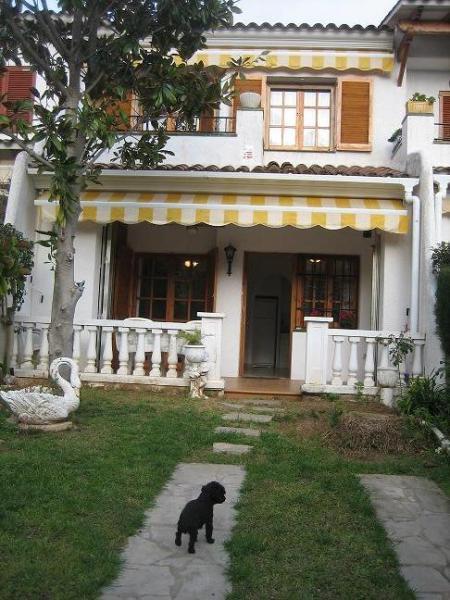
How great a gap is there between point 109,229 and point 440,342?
20.8ft

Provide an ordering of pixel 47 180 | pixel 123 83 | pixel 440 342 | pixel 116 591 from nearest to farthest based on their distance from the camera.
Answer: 1. pixel 116 591
2. pixel 123 83
3. pixel 440 342
4. pixel 47 180

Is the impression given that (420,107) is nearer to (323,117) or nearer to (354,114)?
(354,114)

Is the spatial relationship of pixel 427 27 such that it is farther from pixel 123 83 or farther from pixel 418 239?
pixel 123 83

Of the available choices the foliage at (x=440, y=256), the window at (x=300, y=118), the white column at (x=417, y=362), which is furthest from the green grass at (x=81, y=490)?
the window at (x=300, y=118)

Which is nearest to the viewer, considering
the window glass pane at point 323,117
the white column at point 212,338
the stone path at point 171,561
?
the stone path at point 171,561

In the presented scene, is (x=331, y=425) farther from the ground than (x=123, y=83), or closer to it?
closer to it

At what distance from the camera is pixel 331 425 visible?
25.4 ft

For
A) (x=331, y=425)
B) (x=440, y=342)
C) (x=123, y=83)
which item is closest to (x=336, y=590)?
(x=331, y=425)

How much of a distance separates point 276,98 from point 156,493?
34.8 ft

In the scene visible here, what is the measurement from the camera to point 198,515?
423cm

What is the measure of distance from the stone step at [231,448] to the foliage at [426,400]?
2571mm

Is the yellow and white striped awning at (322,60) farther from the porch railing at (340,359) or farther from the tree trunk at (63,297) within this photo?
the tree trunk at (63,297)

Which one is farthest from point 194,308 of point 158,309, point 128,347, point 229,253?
point 128,347

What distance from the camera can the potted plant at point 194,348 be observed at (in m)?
9.69
